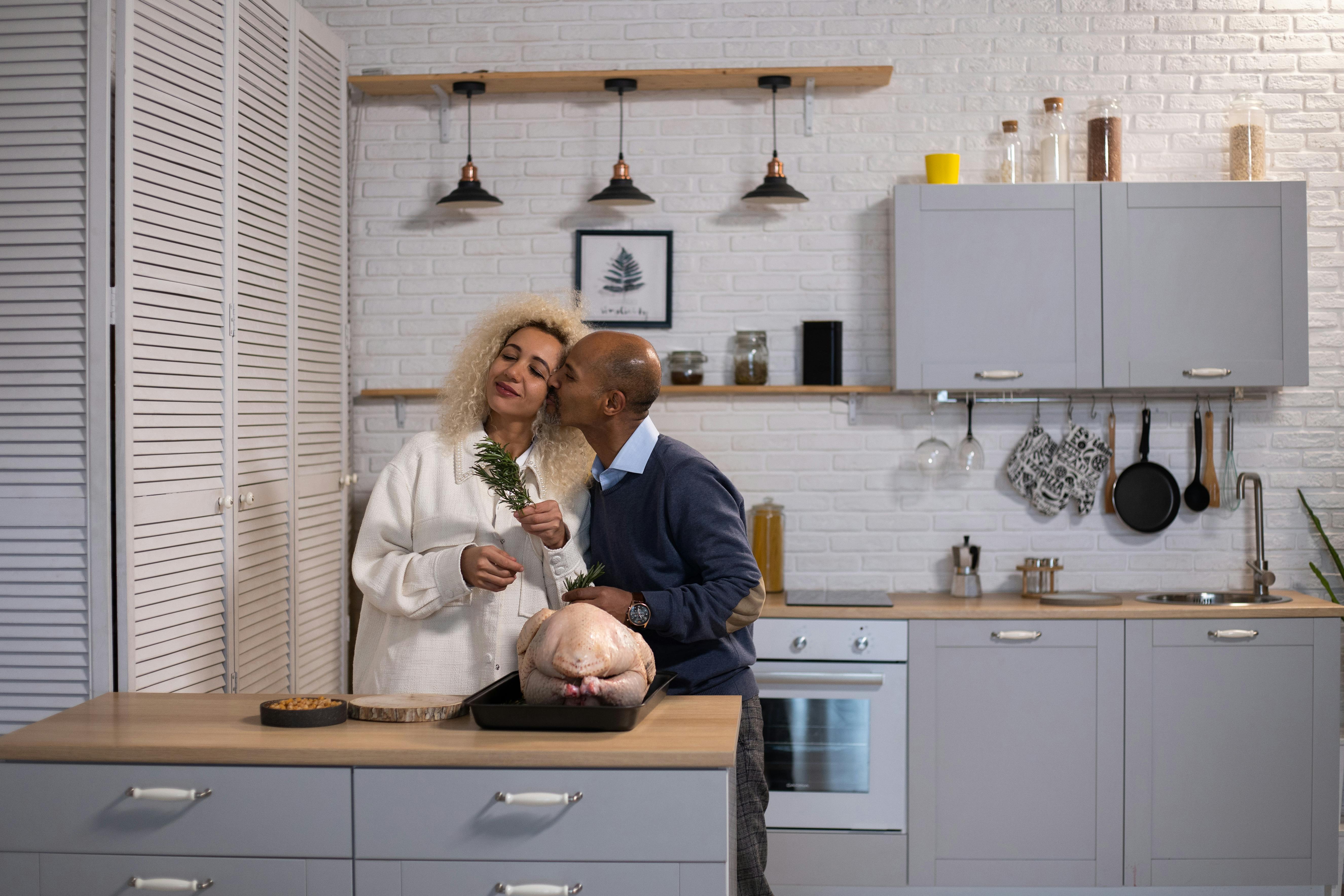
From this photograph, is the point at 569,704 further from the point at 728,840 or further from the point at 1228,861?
the point at 1228,861

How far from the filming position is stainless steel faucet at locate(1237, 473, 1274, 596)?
3852 mm

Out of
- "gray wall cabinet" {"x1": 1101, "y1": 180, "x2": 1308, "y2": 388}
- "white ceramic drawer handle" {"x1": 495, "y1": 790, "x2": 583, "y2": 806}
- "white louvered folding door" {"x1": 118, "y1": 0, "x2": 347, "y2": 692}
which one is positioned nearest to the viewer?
"white ceramic drawer handle" {"x1": 495, "y1": 790, "x2": 583, "y2": 806}

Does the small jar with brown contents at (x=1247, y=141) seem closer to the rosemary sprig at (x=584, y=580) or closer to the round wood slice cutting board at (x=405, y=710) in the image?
the rosemary sprig at (x=584, y=580)

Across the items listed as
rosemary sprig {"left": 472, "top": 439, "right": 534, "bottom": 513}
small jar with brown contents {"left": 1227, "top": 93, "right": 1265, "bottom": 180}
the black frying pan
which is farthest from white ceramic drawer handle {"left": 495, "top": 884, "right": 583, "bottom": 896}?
small jar with brown contents {"left": 1227, "top": 93, "right": 1265, "bottom": 180}

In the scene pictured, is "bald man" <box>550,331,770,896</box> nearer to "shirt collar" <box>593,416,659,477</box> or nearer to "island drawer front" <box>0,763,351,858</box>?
"shirt collar" <box>593,416,659,477</box>

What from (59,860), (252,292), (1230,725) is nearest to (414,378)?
(252,292)

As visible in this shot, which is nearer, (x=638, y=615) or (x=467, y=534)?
(x=638, y=615)

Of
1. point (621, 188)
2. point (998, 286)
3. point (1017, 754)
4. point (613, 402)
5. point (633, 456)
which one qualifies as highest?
point (621, 188)

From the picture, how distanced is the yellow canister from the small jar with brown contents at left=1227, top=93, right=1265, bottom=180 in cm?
204

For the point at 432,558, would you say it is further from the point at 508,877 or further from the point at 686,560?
the point at 508,877

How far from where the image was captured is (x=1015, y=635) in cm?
358

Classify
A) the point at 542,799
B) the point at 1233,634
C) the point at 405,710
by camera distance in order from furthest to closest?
1. the point at 1233,634
2. the point at 405,710
3. the point at 542,799

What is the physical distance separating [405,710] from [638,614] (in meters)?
0.45

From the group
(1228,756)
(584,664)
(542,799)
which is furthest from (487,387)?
(1228,756)
